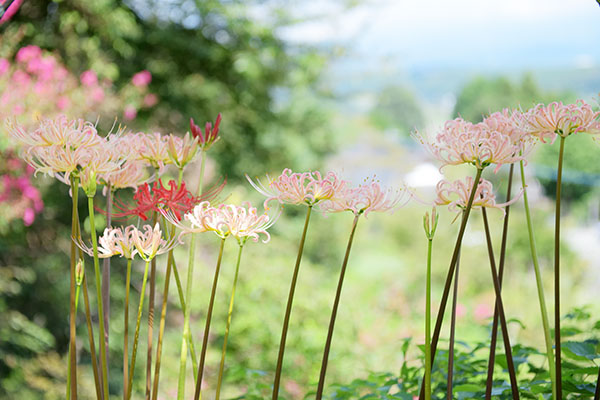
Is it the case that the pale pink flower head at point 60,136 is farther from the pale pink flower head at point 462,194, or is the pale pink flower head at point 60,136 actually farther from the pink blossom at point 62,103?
the pink blossom at point 62,103

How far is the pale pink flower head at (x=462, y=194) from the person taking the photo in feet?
1.65

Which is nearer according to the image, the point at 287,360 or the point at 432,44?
the point at 287,360

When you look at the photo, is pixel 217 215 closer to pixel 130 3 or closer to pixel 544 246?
pixel 130 3

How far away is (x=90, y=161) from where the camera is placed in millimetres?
490

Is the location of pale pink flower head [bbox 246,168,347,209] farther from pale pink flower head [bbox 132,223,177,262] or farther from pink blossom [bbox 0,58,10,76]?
pink blossom [bbox 0,58,10,76]

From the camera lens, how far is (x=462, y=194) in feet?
1.67

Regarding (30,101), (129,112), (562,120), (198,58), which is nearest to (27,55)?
(30,101)

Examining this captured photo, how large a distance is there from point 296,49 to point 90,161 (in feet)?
10.6

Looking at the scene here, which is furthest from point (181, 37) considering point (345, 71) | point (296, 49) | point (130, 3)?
point (345, 71)

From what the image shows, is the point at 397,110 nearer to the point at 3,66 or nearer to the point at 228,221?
the point at 3,66

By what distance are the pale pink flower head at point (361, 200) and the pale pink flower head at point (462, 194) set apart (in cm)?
4

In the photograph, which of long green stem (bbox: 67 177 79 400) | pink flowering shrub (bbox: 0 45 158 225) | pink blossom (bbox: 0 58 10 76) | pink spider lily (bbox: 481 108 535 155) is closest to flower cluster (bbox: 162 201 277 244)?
long green stem (bbox: 67 177 79 400)

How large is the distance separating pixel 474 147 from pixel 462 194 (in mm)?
56

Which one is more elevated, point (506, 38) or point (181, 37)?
point (506, 38)
